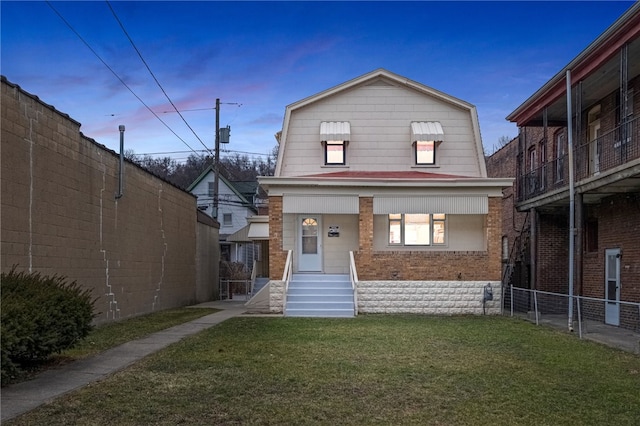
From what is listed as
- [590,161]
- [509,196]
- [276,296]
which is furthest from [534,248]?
[276,296]

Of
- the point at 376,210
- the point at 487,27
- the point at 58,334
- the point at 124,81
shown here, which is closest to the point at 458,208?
the point at 376,210

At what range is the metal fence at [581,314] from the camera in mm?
10859

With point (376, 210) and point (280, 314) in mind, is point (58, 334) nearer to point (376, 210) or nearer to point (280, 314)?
point (280, 314)

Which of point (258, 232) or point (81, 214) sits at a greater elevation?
point (81, 214)

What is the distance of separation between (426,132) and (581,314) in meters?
7.76

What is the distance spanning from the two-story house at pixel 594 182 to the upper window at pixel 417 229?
2851mm

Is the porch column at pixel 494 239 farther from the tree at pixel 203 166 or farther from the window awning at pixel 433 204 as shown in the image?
the tree at pixel 203 166

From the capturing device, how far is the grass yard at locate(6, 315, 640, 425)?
554 centimetres

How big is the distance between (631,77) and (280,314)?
11.2 m

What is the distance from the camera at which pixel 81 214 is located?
12016 millimetres

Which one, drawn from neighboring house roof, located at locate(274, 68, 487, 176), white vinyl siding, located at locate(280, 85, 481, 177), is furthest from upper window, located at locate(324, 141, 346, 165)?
neighboring house roof, located at locate(274, 68, 487, 176)

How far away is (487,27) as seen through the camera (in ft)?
50.6

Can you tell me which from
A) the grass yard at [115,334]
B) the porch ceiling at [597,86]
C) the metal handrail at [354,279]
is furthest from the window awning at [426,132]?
the grass yard at [115,334]

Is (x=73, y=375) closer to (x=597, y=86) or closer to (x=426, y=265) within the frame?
(x=426, y=265)
